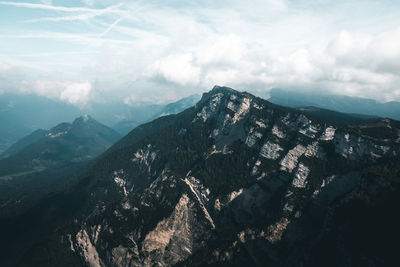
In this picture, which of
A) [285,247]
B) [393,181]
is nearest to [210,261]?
[285,247]

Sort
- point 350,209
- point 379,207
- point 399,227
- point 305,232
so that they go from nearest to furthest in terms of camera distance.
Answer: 1. point 399,227
2. point 379,207
3. point 350,209
4. point 305,232

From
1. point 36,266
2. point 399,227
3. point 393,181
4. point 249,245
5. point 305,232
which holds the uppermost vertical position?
point 393,181

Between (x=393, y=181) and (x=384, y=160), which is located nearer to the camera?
(x=393, y=181)

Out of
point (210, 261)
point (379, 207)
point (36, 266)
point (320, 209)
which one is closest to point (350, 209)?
point (379, 207)

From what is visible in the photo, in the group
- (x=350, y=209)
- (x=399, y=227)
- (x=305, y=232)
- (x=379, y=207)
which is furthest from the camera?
(x=305, y=232)

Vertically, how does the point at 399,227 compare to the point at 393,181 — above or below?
below

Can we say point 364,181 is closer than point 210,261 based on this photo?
Yes

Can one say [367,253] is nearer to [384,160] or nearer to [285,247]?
[285,247]

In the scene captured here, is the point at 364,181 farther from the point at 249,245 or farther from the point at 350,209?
the point at 249,245

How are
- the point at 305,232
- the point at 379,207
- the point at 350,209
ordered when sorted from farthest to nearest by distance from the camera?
the point at 305,232 < the point at 350,209 < the point at 379,207
